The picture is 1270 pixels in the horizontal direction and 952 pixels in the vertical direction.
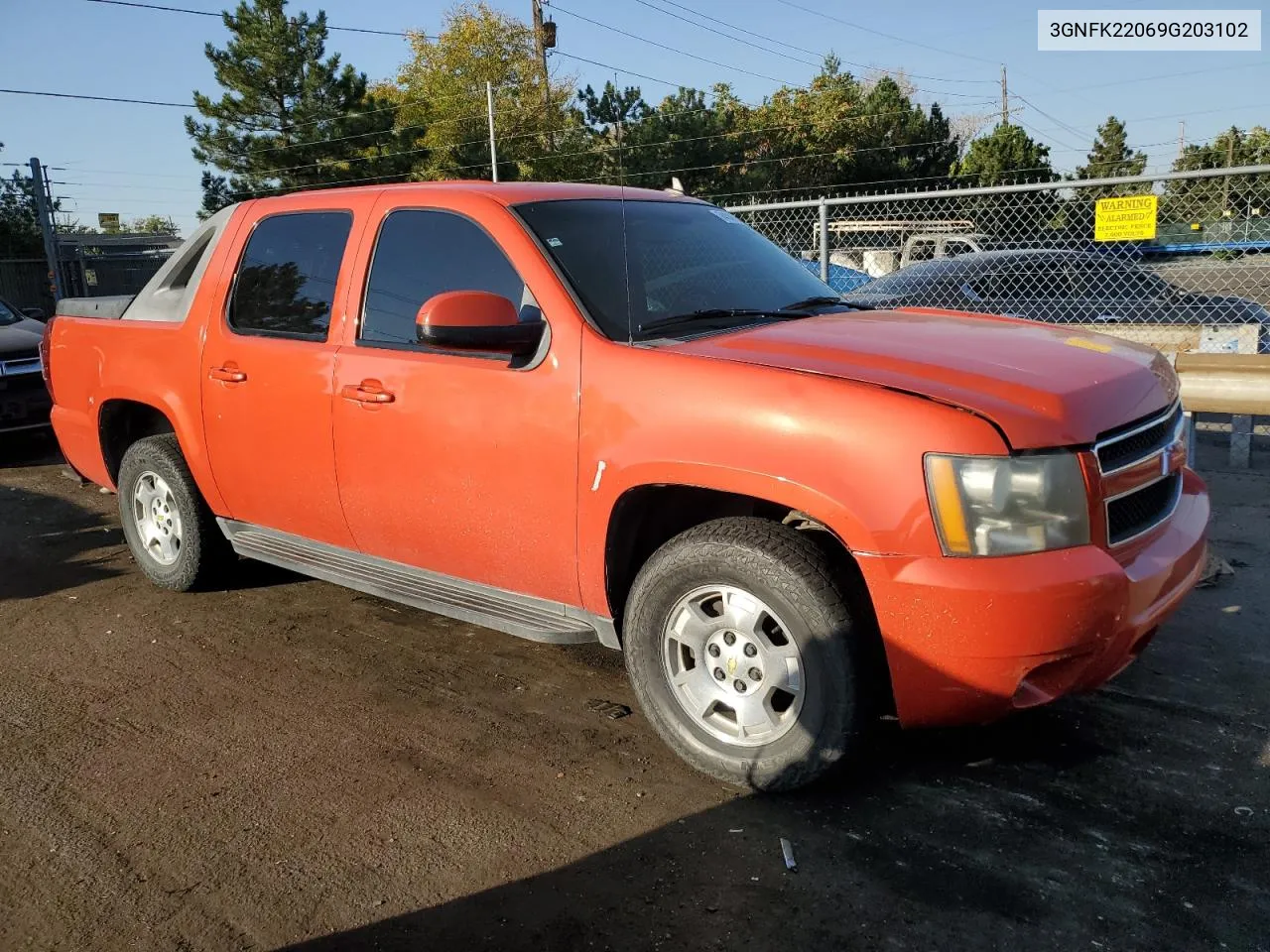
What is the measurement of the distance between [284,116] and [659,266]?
38546 millimetres

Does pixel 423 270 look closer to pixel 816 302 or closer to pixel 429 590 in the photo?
pixel 429 590

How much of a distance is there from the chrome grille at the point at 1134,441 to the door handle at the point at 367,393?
244 centimetres

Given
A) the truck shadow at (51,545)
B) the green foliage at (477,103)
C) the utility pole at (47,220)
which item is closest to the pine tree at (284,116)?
the green foliage at (477,103)

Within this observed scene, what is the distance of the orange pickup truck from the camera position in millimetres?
2811

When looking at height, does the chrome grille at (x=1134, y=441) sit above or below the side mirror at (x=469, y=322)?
below

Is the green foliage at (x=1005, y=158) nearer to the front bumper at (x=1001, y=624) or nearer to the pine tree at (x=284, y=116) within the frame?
the pine tree at (x=284, y=116)

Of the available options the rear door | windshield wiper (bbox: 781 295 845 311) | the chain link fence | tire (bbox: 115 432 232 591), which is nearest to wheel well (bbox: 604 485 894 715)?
windshield wiper (bbox: 781 295 845 311)

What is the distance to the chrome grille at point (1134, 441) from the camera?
295 centimetres

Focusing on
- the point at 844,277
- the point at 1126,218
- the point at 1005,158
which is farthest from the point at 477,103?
the point at 1126,218

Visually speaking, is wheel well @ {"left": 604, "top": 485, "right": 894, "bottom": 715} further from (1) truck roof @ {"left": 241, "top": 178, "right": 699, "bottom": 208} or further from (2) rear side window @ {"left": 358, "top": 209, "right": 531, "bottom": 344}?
(1) truck roof @ {"left": 241, "top": 178, "right": 699, "bottom": 208}

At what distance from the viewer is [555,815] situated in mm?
3189

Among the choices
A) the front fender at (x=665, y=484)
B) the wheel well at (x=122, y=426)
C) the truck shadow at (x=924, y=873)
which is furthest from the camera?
the wheel well at (x=122, y=426)

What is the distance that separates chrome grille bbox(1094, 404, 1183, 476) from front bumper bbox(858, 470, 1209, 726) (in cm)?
26

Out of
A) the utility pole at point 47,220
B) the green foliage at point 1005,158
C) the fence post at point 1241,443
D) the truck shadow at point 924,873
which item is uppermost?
the green foliage at point 1005,158
